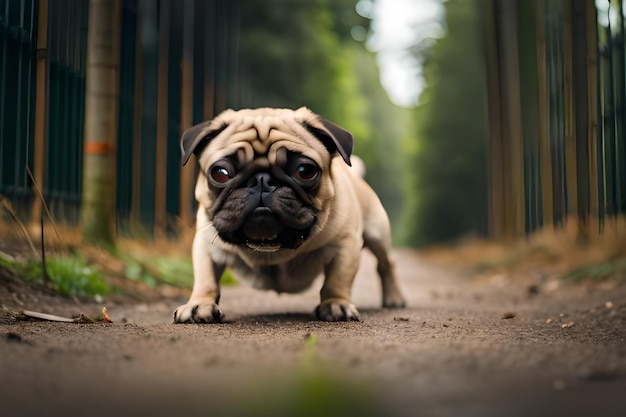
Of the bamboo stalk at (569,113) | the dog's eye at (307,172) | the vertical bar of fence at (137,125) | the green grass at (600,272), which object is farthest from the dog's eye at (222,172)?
the bamboo stalk at (569,113)

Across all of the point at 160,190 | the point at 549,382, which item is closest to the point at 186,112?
the point at 160,190

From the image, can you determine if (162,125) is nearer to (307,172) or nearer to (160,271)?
(160,271)

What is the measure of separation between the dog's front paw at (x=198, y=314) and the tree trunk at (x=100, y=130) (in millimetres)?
2291

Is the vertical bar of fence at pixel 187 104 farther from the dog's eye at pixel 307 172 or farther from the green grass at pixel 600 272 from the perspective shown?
the dog's eye at pixel 307 172

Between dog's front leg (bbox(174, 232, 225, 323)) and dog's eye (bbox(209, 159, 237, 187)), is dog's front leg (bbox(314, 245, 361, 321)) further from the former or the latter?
dog's eye (bbox(209, 159, 237, 187))

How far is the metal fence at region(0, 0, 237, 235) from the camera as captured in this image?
4133mm

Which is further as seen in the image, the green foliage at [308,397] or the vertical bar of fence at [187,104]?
the vertical bar of fence at [187,104]

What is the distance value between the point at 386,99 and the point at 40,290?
27.3 meters

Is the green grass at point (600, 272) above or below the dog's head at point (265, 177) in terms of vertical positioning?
below

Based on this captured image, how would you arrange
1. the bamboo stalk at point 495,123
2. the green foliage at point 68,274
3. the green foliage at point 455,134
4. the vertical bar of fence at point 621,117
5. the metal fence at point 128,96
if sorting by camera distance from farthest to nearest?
the green foliage at point 455,134 → the bamboo stalk at point 495,123 → the vertical bar of fence at point 621,117 → the metal fence at point 128,96 → the green foliage at point 68,274

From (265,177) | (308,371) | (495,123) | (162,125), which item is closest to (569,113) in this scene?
(162,125)

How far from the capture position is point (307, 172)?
274cm

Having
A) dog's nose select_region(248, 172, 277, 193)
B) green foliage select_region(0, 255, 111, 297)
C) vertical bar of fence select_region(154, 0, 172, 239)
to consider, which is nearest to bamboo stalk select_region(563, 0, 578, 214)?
vertical bar of fence select_region(154, 0, 172, 239)

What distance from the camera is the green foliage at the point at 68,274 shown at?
138 inches
